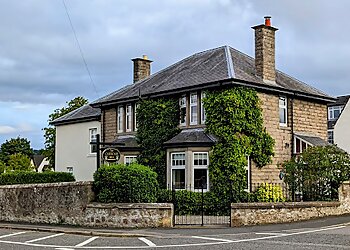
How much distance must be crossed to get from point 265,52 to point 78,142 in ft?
54.7

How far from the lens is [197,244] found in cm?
1474

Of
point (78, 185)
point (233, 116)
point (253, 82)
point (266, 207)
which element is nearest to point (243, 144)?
point (233, 116)

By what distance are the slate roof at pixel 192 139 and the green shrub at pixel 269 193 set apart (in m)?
3.23

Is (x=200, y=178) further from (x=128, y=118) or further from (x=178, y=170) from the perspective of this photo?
(x=128, y=118)

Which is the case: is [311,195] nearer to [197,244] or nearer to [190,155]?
[190,155]

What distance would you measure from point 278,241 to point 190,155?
1096cm

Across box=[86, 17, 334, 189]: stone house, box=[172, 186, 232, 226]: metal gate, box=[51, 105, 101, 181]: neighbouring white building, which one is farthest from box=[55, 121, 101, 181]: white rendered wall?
box=[172, 186, 232, 226]: metal gate

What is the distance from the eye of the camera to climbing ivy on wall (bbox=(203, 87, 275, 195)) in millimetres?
24906

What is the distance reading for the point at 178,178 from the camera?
2642 centimetres

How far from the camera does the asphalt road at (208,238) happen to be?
1431 centimetres

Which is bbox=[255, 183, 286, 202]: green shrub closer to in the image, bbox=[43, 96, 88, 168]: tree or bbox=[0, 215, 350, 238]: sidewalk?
bbox=[0, 215, 350, 238]: sidewalk

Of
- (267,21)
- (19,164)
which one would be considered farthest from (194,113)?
(19,164)

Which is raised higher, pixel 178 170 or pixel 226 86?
pixel 226 86

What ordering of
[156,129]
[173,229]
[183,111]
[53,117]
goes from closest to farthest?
[173,229] < [183,111] < [156,129] < [53,117]
